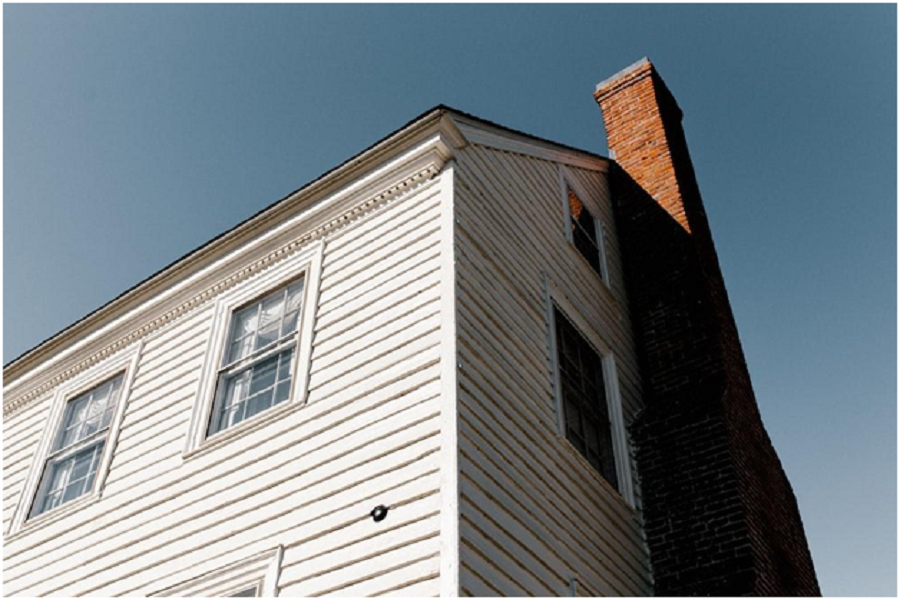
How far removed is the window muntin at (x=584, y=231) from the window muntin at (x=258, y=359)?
3.64 meters

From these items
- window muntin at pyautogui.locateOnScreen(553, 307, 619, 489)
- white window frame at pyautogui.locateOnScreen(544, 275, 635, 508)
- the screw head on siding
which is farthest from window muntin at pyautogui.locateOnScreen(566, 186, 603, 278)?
the screw head on siding

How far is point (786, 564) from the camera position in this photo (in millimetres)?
8352

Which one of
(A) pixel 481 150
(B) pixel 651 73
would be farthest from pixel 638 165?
(A) pixel 481 150

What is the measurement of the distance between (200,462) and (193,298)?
248 cm

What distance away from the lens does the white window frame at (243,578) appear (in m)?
6.04

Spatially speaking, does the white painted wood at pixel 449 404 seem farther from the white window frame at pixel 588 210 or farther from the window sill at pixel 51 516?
the window sill at pixel 51 516

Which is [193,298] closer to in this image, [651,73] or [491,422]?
[491,422]

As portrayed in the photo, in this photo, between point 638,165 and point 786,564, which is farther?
point 638,165

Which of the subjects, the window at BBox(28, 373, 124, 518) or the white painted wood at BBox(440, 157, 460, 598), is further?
the window at BBox(28, 373, 124, 518)

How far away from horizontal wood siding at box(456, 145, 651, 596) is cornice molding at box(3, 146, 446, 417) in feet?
1.09

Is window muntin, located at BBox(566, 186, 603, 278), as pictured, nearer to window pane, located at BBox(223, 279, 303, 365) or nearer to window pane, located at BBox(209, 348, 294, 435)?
window pane, located at BBox(223, 279, 303, 365)

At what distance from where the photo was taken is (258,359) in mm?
7953

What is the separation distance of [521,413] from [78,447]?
526 centimetres

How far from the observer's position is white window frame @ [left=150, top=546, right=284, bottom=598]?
6039 millimetres
